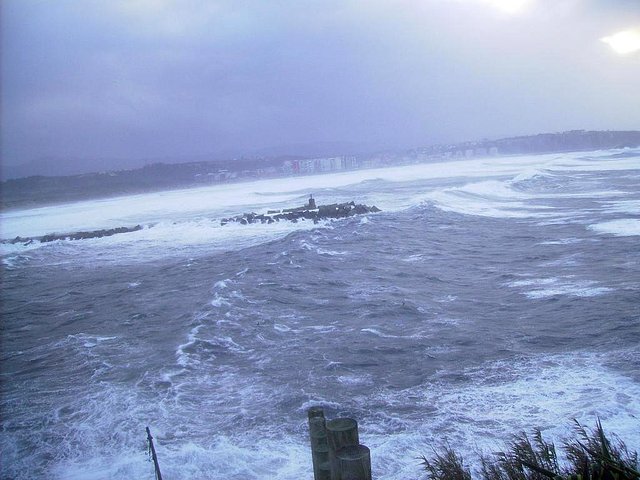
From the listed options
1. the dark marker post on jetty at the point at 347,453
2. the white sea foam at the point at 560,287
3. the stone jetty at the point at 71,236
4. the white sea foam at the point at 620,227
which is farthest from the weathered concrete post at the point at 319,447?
the stone jetty at the point at 71,236

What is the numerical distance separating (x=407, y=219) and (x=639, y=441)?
21399 millimetres

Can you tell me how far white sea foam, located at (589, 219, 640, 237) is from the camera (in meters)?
17.6

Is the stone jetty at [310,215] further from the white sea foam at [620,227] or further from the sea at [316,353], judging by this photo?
the white sea foam at [620,227]

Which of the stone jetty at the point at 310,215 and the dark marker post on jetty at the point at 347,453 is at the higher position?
the dark marker post on jetty at the point at 347,453

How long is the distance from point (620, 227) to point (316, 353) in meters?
14.5

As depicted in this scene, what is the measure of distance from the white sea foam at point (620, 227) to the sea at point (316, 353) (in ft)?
0.50

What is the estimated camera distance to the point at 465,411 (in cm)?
667

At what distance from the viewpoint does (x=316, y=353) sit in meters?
9.09

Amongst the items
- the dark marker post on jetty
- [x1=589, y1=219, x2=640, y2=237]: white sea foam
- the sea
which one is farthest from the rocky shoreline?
the dark marker post on jetty

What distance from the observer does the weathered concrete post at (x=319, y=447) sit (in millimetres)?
3701

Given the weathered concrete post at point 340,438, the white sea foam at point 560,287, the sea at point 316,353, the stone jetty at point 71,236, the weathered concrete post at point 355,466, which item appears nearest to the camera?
the weathered concrete post at point 355,466

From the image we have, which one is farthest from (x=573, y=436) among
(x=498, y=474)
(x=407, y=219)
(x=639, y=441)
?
(x=407, y=219)

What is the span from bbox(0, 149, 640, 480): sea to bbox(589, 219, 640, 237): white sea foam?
152 millimetres

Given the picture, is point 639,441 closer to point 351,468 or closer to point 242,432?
point 351,468
